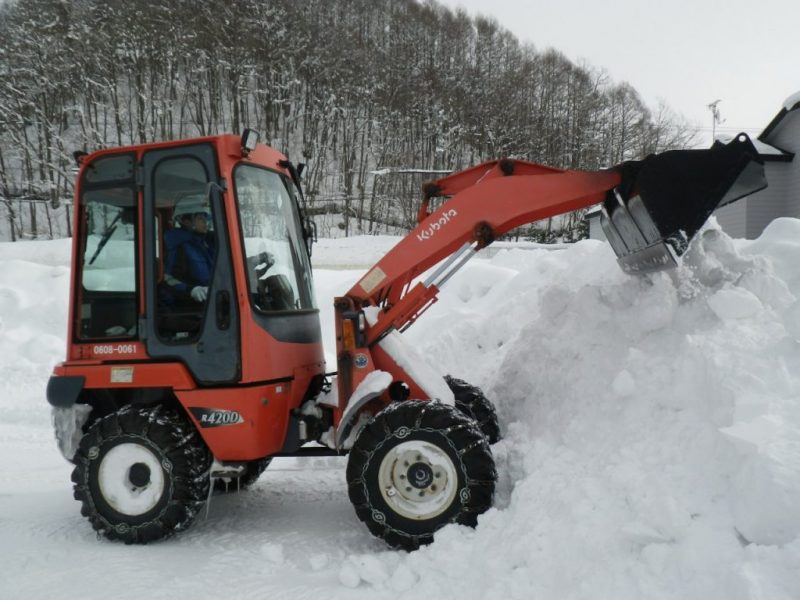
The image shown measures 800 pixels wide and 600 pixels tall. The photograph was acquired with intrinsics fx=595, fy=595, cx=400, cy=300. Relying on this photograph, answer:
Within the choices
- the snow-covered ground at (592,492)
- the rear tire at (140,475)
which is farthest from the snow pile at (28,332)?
the rear tire at (140,475)

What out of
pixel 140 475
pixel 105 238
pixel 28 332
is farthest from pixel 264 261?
pixel 28 332

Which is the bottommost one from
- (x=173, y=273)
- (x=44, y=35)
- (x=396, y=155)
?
(x=173, y=273)

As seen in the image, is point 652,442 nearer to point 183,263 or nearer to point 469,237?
point 469,237

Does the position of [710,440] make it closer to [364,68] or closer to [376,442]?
[376,442]

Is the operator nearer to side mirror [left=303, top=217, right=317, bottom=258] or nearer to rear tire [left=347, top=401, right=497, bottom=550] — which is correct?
side mirror [left=303, top=217, right=317, bottom=258]

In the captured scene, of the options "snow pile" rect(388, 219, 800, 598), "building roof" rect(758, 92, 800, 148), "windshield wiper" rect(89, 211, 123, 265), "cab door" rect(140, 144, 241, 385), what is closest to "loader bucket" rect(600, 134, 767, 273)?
"snow pile" rect(388, 219, 800, 598)

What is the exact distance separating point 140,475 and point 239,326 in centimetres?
120

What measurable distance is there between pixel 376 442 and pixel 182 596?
4.33ft

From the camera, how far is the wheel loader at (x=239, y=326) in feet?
12.0

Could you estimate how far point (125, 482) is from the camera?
12.9 feet

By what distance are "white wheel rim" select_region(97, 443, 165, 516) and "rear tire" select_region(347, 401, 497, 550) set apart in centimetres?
138

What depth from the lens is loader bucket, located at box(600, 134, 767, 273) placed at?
3539 mm

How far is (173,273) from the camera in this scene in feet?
13.2

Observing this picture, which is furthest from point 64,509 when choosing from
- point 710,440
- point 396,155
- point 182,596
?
point 396,155
